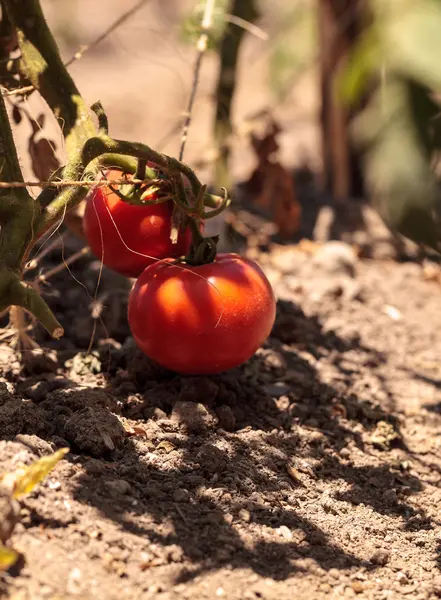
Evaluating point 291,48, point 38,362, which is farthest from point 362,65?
point 291,48

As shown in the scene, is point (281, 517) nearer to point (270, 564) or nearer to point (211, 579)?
point (270, 564)

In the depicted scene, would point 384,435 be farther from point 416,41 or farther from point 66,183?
point 416,41

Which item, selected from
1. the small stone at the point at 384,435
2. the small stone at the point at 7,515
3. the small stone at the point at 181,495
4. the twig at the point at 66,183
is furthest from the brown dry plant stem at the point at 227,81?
the small stone at the point at 7,515

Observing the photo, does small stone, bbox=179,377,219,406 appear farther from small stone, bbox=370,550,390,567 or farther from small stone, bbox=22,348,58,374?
small stone, bbox=370,550,390,567

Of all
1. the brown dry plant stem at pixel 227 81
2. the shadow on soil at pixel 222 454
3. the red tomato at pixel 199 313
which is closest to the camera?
the shadow on soil at pixel 222 454

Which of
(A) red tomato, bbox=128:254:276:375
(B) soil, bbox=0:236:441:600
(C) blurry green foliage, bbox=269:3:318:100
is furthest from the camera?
(C) blurry green foliage, bbox=269:3:318:100

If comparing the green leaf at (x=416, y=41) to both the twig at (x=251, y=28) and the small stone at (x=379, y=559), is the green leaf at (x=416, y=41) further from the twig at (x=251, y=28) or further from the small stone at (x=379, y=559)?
the twig at (x=251, y=28)

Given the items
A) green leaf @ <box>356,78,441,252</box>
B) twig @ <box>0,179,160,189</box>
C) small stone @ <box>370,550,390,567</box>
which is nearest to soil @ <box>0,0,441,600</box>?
small stone @ <box>370,550,390,567</box>
